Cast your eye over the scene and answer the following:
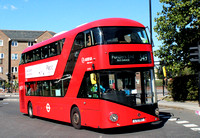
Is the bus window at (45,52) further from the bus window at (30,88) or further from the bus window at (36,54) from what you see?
the bus window at (30,88)

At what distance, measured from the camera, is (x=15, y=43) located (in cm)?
6788

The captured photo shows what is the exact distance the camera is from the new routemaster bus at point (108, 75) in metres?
9.38

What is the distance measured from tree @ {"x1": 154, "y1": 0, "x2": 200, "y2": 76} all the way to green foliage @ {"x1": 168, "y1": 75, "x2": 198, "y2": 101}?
164cm

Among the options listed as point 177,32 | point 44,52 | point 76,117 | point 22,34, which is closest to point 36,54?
point 44,52

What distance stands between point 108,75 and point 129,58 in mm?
953

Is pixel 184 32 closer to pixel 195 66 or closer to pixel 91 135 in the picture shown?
pixel 195 66

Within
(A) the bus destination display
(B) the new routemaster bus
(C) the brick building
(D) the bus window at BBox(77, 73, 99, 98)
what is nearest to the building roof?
(C) the brick building

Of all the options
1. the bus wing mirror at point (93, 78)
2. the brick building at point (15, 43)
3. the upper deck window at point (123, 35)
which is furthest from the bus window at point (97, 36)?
the brick building at point (15, 43)

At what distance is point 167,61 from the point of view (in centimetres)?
2067

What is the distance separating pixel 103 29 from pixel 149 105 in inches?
125

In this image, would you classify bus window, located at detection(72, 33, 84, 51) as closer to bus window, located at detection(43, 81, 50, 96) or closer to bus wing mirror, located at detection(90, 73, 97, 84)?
bus wing mirror, located at detection(90, 73, 97, 84)

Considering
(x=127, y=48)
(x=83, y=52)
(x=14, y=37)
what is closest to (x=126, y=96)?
(x=127, y=48)

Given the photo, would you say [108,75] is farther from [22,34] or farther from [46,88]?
[22,34]

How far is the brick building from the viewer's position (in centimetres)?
6631
